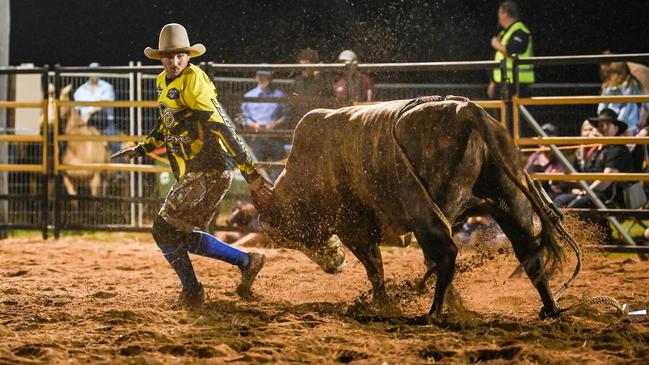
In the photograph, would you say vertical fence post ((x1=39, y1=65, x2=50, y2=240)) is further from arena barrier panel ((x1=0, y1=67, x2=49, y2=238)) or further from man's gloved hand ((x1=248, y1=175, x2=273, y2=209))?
man's gloved hand ((x1=248, y1=175, x2=273, y2=209))

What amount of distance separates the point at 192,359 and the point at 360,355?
2.43ft

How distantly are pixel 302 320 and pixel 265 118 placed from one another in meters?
4.94

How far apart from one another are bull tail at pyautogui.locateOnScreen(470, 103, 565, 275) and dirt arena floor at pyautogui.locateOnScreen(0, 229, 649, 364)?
364 millimetres

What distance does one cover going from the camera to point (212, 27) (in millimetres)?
15898

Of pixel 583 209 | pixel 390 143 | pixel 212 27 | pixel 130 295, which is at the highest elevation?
pixel 212 27

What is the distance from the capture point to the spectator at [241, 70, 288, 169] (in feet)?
30.1

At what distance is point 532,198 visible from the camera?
482 cm

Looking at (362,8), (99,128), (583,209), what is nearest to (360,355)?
(583,209)

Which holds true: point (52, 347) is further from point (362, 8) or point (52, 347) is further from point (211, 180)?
point (362, 8)

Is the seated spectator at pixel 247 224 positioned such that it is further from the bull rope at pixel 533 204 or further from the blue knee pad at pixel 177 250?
the bull rope at pixel 533 204

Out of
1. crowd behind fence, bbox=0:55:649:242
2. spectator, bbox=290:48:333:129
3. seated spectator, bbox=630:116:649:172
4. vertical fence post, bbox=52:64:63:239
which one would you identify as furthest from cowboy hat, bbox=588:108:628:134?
vertical fence post, bbox=52:64:63:239

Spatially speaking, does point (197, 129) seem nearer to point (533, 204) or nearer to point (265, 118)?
point (533, 204)

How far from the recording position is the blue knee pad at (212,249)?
5602 millimetres

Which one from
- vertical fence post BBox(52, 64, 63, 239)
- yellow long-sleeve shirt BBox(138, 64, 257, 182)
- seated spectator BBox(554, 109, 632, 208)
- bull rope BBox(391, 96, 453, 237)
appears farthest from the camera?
vertical fence post BBox(52, 64, 63, 239)
